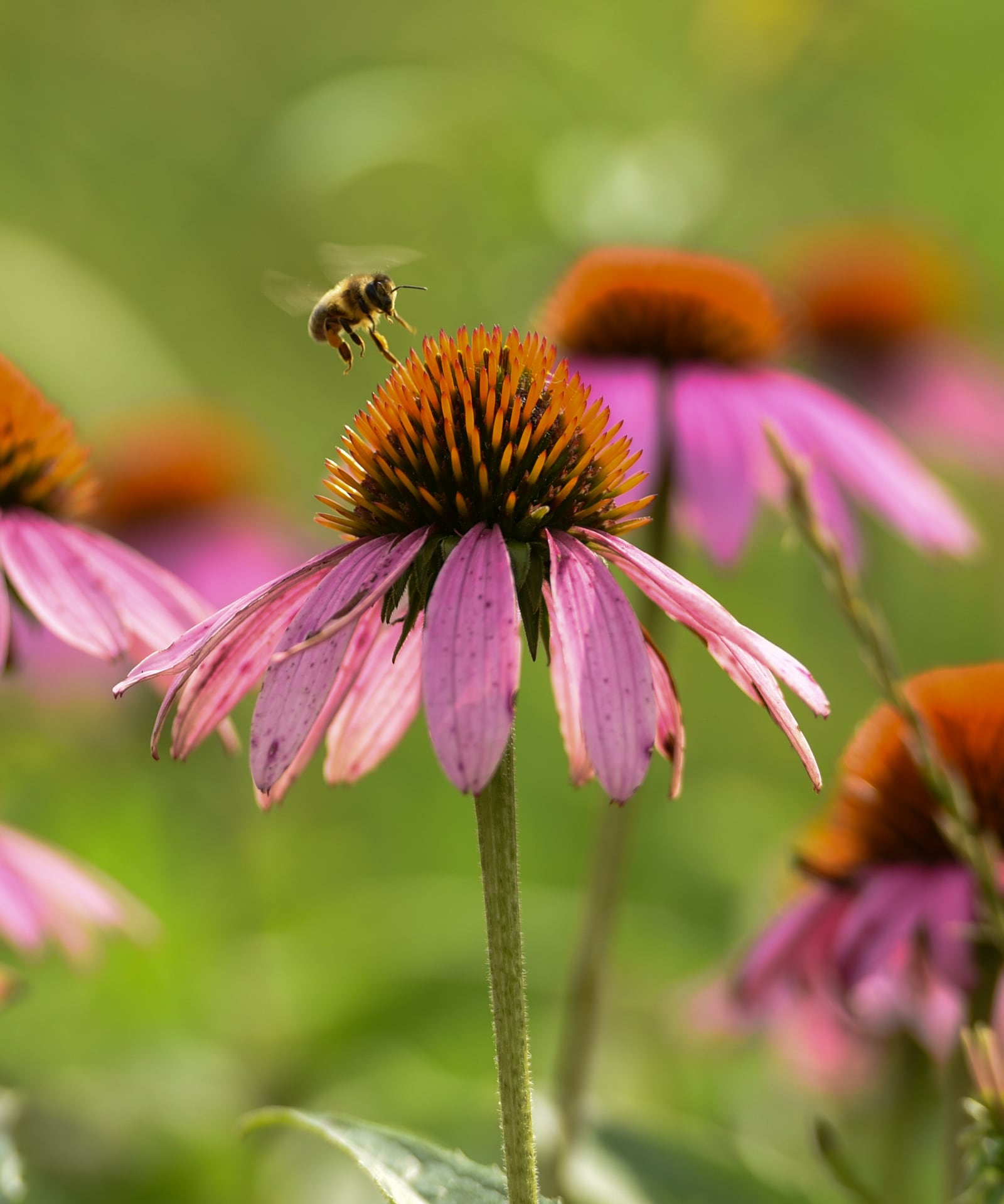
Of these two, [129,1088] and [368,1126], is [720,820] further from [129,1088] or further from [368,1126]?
[368,1126]

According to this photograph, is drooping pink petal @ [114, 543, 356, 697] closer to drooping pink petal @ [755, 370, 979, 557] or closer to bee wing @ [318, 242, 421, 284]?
bee wing @ [318, 242, 421, 284]

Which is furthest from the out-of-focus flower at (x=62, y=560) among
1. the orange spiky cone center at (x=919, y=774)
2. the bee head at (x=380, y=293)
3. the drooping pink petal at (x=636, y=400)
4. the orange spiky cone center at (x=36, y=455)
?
the orange spiky cone center at (x=919, y=774)

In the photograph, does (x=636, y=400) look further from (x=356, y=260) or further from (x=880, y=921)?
(x=880, y=921)

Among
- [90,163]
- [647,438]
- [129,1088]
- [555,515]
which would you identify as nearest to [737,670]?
Result: [555,515]

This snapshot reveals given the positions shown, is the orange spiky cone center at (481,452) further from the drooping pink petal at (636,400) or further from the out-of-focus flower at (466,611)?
the drooping pink petal at (636,400)

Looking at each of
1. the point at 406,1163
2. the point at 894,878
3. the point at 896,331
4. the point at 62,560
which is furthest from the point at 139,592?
the point at 896,331

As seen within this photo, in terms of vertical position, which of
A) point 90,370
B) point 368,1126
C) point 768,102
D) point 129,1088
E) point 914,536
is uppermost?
point 768,102
